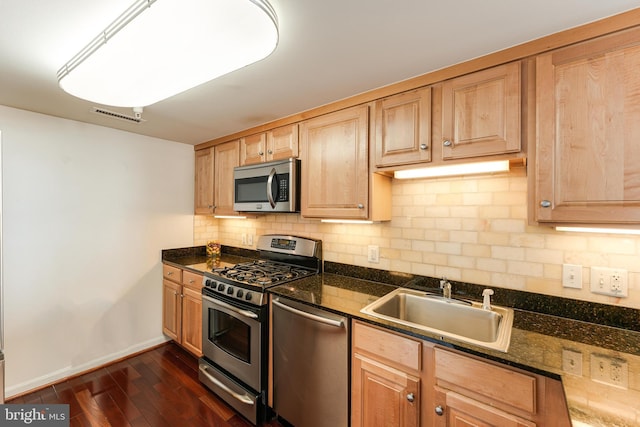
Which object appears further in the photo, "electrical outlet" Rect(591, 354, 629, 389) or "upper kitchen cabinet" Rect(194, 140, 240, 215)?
"upper kitchen cabinet" Rect(194, 140, 240, 215)

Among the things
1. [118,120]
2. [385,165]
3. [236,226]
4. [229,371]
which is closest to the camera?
[385,165]

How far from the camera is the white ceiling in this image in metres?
1.07

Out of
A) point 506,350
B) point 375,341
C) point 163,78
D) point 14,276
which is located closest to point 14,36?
point 163,78

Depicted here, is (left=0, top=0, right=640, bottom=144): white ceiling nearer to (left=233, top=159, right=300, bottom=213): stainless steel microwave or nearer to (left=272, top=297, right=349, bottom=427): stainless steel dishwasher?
(left=233, top=159, right=300, bottom=213): stainless steel microwave

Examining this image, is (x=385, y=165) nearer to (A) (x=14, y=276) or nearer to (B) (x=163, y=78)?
(B) (x=163, y=78)

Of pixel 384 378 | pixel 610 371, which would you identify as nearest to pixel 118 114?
pixel 384 378

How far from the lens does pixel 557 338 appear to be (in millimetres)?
1245

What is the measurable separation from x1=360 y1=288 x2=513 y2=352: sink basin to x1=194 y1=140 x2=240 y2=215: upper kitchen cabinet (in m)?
1.76

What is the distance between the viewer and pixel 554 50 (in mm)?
1232

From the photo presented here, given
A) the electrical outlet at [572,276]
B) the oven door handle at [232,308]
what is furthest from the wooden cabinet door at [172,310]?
the electrical outlet at [572,276]

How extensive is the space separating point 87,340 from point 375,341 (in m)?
2.65

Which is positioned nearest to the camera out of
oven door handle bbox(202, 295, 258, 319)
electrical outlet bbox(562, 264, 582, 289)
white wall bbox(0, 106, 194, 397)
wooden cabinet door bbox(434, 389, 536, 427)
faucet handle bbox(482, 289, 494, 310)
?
wooden cabinet door bbox(434, 389, 536, 427)

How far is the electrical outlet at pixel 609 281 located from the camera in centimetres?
132

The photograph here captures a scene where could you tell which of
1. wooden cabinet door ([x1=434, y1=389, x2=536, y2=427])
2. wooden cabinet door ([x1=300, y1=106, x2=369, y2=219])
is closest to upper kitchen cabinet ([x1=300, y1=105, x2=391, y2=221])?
wooden cabinet door ([x1=300, y1=106, x2=369, y2=219])
